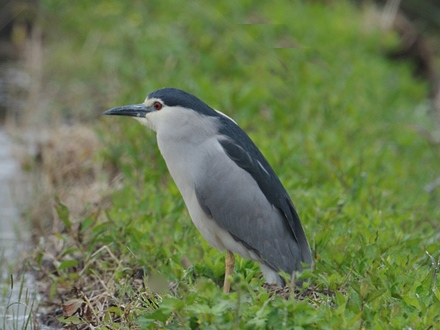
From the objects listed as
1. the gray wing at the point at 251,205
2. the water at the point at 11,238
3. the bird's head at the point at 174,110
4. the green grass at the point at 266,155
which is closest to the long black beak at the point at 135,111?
the bird's head at the point at 174,110

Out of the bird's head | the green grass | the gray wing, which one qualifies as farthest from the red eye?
the green grass

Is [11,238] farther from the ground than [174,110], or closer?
closer

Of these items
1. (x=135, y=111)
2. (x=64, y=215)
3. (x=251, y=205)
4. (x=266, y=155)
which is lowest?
(x=266, y=155)

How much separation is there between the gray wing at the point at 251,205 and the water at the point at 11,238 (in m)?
1.02

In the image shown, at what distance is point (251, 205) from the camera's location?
15.6 feet

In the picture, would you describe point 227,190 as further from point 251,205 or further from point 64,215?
point 64,215

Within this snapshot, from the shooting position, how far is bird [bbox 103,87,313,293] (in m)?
4.68

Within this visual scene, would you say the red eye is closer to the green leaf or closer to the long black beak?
the long black beak

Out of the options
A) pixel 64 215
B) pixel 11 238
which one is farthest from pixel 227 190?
pixel 11 238

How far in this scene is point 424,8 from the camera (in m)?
13.1

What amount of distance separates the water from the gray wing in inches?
40.1

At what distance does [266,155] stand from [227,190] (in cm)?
228

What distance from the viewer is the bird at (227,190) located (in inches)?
184

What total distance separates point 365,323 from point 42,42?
866 cm
